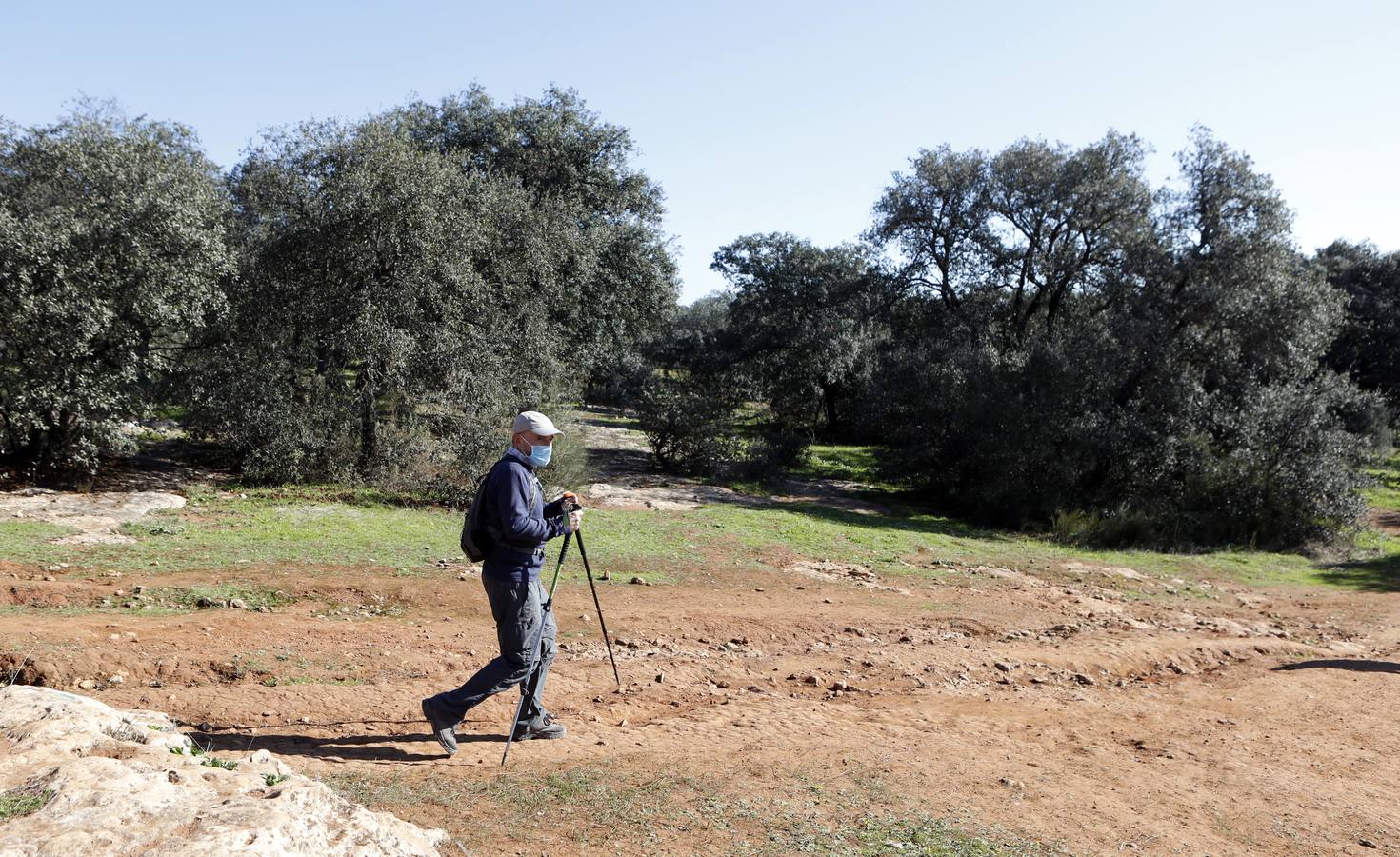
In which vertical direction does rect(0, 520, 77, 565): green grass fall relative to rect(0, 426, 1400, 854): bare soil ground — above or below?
below

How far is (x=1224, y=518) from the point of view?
22.3m

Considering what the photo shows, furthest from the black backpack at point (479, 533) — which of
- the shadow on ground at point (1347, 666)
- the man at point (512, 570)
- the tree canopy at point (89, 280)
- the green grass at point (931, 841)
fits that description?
the tree canopy at point (89, 280)

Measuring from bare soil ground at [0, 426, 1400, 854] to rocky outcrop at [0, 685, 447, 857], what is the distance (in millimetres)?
803

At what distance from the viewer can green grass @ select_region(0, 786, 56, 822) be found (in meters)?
3.74

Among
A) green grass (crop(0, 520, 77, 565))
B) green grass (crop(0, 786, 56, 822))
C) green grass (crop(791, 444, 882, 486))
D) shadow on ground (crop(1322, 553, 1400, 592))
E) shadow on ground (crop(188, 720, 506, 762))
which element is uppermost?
green grass (crop(791, 444, 882, 486))

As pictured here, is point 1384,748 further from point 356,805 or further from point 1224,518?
point 1224,518

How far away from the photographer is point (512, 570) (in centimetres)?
608

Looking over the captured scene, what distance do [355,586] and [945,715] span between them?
22.5 feet

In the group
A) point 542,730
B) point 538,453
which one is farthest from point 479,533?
point 542,730

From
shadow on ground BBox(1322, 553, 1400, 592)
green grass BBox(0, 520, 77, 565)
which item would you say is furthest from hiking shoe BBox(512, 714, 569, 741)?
shadow on ground BBox(1322, 553, 1400, 592)

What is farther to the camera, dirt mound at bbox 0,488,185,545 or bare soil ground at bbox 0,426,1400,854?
dirt mound at bbox 0,488,185,545

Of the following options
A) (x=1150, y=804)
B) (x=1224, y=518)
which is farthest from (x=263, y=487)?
(x=1224, y=518)

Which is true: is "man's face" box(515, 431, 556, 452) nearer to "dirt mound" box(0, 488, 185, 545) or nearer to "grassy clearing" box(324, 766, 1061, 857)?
"grassy clearing" box(324, 766, 1061, 857)

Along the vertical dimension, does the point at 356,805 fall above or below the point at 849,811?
above
